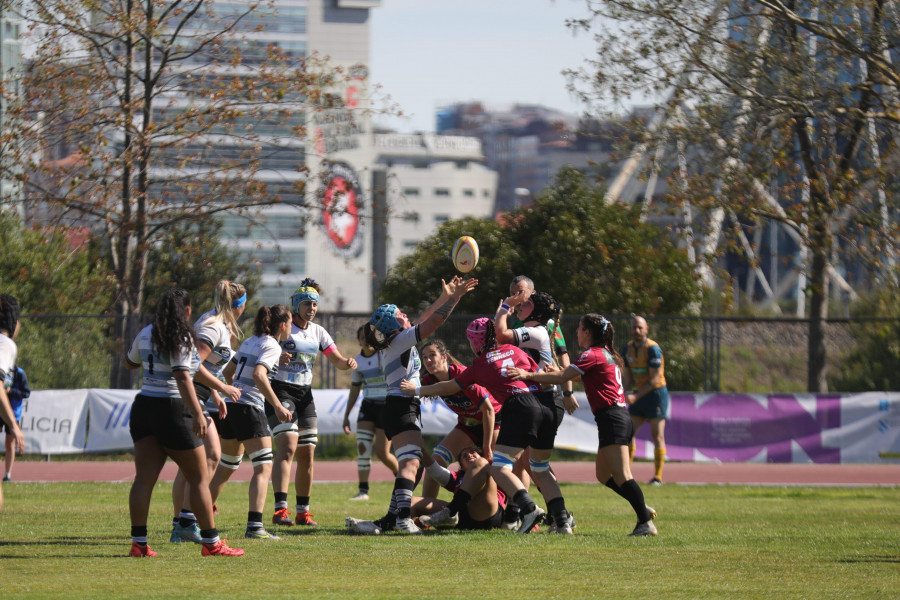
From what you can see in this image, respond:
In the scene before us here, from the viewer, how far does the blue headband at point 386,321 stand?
31.0 ft

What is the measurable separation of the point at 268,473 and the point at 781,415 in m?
11.8

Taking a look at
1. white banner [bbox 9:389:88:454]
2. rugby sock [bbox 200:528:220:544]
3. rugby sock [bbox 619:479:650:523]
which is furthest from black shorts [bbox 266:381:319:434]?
white banner [bbox 9:389:88:454]

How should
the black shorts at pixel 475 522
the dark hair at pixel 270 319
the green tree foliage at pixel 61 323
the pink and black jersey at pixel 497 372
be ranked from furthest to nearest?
1. the green tree foliage at pixel 61 323
2. the black shorts at pixel 475 522
3. the pink and black jersey at pixel 497 372
4. the dark hair at pixel 270 319

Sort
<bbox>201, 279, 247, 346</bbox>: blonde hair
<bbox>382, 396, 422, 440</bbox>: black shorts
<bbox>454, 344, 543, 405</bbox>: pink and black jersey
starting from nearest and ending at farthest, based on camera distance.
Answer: <bbox>201, 279, 247, 346</bbox>: blonde hair < <bbox>454, 344, 543, 405</bbox>: pink and black jersey < <bbox>382, 396, 422, 440</bbox>: black shorts

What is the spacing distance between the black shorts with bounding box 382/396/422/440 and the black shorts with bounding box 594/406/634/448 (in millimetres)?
1542

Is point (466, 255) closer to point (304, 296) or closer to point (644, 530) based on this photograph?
point (304, 296)

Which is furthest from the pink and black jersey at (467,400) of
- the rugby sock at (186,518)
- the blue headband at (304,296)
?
the rugby sock at (186,518)

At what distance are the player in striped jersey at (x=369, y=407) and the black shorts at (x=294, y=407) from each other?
131cm

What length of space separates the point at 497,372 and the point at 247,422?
2079mm

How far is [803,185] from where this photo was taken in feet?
61.9

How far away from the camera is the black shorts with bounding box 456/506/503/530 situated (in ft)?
32.7

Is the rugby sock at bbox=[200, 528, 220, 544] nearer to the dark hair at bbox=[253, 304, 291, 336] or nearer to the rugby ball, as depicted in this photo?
the dark hair at bbox=[253, 304, 291, 336]

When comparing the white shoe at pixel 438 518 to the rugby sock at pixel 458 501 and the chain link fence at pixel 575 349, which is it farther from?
the chain link fence at pixel 575 349

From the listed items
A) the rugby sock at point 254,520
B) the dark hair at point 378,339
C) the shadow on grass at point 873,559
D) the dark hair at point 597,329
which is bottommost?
the shadow on grass at point 873,559
